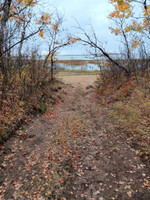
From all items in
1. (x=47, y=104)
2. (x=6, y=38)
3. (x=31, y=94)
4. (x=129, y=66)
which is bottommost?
(x=47, y=104)

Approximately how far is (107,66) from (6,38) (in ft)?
30.8

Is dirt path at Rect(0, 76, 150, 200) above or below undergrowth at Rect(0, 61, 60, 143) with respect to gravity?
→ below

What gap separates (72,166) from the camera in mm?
4145

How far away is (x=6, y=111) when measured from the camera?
611cm

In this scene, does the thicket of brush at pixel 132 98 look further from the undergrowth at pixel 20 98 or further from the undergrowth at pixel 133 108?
the undergrowth at pixel 20 98

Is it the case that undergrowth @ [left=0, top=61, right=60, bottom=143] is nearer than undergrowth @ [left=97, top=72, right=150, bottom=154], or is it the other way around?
undergrowth @ [left=97, top=72, right=150, bottom=154]

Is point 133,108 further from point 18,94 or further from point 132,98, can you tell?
point 18,94

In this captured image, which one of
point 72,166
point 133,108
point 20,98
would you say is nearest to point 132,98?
point 133,108

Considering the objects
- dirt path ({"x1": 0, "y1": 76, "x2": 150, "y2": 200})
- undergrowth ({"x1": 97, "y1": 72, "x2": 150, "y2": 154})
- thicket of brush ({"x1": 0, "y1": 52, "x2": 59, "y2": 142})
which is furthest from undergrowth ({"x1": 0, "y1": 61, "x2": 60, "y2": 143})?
undergrowth ({"x1": 97, "y1": 72, "x2": 150, "y2": 154})

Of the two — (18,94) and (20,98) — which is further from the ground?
(18,94)

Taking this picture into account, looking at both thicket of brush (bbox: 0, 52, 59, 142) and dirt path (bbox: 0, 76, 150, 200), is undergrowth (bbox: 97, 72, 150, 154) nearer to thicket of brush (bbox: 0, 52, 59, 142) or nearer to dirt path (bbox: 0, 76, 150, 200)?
dirt path (bbox: 0, 76, 150, 200)

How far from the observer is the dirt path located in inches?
129

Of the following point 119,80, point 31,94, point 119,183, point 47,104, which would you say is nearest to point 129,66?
point 119,80

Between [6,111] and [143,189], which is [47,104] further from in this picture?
[143,189]
